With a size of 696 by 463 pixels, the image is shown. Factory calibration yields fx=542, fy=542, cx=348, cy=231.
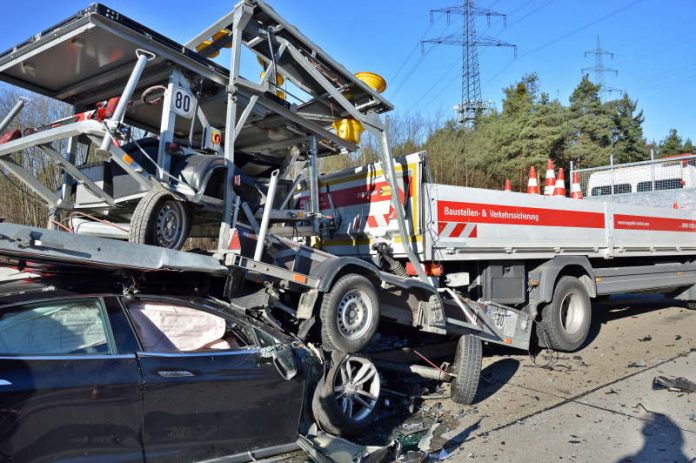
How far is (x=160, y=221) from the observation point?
4.05 metres

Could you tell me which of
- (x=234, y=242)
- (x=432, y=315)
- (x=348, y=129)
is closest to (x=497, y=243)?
(x=432, y=315)

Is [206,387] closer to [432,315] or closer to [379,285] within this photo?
[379,285]

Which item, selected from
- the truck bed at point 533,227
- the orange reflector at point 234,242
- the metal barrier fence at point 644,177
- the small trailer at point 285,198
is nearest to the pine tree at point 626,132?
the metal barrier fence at point 644,177

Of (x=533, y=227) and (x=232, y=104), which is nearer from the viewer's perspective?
(x=232, y=104)

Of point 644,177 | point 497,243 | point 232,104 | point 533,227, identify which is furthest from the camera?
point 644,177

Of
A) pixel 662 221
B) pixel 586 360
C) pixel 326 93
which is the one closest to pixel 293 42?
pixel 326 93

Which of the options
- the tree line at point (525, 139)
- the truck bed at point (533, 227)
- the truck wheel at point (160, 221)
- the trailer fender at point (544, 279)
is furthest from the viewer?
the tree line at point (525, 139)

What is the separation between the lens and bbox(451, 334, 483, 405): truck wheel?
5410 millimetres

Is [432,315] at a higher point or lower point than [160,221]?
lower

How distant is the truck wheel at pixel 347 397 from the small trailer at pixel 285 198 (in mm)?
227

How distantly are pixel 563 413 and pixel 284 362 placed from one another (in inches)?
121

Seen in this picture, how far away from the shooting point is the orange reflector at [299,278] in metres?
4.38

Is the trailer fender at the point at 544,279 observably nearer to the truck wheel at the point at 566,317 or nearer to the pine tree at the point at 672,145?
the truck wheel at the point at 566,317

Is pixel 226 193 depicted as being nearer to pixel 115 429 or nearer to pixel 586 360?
pixel 115 429
